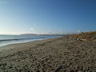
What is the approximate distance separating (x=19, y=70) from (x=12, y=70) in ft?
1.33

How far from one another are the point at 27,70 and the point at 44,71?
0.97 meters

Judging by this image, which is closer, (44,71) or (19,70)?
(44,71)

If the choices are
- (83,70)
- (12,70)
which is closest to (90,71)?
(83,70)

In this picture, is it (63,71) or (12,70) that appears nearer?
(63,71)

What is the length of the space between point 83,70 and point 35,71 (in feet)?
8.22

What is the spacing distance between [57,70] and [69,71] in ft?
2.03

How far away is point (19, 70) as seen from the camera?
4109 millimetres

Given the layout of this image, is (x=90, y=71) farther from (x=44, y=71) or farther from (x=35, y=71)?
(x=35, y=71)

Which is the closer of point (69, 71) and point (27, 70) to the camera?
point (69, 71)

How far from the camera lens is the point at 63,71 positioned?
151 inches

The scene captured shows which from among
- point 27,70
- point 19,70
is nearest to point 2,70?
point 19,70

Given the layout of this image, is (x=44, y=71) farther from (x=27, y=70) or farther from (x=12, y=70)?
(x=12, y=70)

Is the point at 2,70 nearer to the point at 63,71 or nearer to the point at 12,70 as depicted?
the point at 12,70

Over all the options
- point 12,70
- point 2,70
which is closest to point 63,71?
point 12,70
